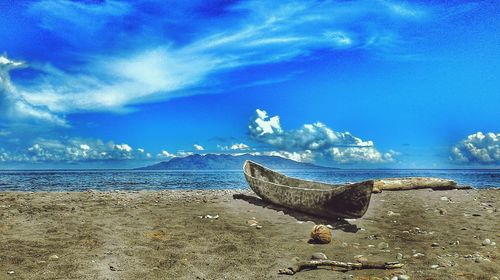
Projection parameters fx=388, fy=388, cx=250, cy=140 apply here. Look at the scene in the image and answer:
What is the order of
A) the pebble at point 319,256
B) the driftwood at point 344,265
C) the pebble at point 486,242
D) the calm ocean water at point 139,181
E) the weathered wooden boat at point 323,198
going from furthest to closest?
the calm ocean water at point 139,181, the weathered wooden boat at point 323,198, the pebble at point 486,242, the pebble at point 319,256, the driftwood at point 344,265

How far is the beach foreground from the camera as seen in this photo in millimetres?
7445

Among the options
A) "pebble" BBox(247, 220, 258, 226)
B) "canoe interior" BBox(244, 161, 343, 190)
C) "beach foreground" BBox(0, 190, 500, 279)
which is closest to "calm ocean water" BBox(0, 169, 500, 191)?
"canoe interior" BBox(244, 161, 343, 190)

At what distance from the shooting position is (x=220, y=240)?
9625 mm

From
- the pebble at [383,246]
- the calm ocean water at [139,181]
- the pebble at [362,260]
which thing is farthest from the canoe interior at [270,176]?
the calm ocean water at [139,181]

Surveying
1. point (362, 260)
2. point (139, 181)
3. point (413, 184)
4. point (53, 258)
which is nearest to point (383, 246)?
point (362, 260)

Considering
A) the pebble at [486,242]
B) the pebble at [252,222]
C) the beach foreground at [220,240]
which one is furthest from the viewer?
the pebble at [252,222]

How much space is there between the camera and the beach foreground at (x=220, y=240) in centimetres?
745

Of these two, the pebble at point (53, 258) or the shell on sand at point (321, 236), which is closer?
the pebble at point (53, 258)

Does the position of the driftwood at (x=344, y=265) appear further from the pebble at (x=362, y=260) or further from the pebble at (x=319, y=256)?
the pebble at (x=319, y=256)

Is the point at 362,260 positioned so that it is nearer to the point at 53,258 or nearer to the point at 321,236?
the point at 321,236

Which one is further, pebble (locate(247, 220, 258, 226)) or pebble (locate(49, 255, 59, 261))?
pebble (locate(247, 220, 258, 226))

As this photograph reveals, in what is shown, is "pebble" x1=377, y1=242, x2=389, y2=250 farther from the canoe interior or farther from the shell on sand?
the canoe interior

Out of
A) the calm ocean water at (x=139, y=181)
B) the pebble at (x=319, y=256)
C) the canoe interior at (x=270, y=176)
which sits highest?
the canoe interior at (x=270, y=176)

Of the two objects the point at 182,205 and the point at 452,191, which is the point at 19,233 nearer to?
the point at 182,205
